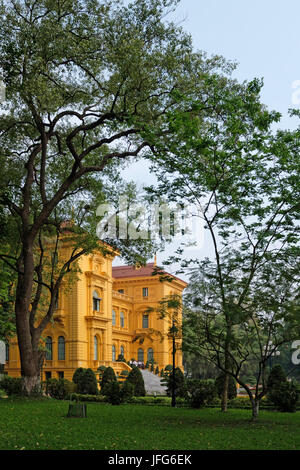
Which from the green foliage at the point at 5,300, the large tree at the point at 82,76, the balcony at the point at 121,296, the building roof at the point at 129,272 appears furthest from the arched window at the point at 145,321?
the large tree at the point at 82,76

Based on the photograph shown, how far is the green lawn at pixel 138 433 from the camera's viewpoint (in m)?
9.36

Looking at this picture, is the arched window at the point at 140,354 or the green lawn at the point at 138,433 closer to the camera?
the green lawn at the point at 138,433

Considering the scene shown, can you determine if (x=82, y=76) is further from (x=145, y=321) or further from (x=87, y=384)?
(x=145, y=321)

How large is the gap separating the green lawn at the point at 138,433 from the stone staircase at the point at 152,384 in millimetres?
27158

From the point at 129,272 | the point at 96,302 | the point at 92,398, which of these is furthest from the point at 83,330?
the point at 129,272

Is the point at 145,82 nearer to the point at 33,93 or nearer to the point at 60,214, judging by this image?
the point at 33,93

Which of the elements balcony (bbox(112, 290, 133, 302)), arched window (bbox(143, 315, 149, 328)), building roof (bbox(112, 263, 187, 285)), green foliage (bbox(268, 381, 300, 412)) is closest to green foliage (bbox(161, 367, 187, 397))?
green foliage (bbox(268, 381, 300, 412))

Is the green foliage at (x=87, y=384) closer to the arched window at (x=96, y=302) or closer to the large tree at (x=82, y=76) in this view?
the large tree at (x=82, y=76)

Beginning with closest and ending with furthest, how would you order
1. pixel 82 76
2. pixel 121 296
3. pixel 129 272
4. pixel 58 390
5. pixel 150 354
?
pixel 82 76
pixel 58 390
pixel 121 296
pixel 150 354
pixel 129 272

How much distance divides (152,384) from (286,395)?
83.7 feet

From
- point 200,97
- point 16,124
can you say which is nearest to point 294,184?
point 200,97

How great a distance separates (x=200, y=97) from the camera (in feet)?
58.6

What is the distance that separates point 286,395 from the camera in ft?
65.3
